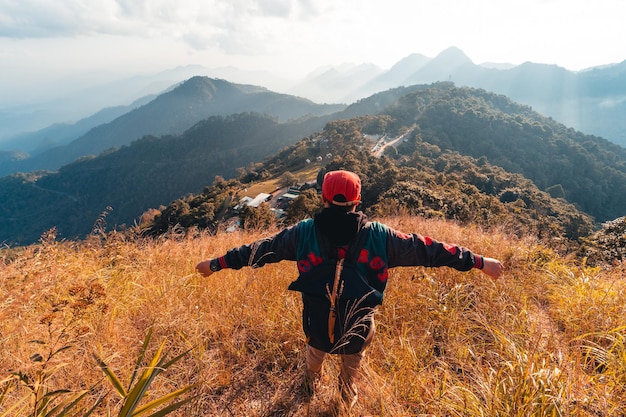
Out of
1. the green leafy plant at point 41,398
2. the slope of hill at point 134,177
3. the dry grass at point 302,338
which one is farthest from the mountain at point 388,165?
the green leafy plant at point 41,398

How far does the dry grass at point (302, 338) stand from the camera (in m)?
1.60

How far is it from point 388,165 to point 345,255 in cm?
3801

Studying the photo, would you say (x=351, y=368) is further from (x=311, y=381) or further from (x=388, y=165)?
(x=388, y=165)

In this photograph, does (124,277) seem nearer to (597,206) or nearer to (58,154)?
(597,206)

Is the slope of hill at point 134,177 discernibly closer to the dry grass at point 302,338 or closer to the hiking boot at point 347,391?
the dry grass at point 302,338

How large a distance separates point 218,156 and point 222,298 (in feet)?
391

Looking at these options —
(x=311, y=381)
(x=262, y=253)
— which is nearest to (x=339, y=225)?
(x=262, y=253)

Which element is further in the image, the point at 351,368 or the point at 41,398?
the point at 351,368

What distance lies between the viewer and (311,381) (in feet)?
6.68

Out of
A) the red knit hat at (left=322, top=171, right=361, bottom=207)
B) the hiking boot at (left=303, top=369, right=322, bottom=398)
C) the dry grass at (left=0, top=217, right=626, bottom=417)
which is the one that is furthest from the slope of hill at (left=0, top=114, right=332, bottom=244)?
the red knit hat at (left=322, top=171, right=361, bottom=207)

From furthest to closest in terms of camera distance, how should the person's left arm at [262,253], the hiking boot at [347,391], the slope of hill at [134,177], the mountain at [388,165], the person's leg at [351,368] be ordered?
the slope of hill at [134,177] < the mountain at [388,165] < the person's left arm at [262,253] < the person's leg at [351,368] < the hiking boot at [347,391]

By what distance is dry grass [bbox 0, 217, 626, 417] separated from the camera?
5.26 ft

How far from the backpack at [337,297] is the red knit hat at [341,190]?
221mm

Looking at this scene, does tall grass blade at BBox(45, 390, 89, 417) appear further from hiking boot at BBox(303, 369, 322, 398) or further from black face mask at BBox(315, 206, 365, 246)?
black face mask at BBox(315, 206, 365, 246)
